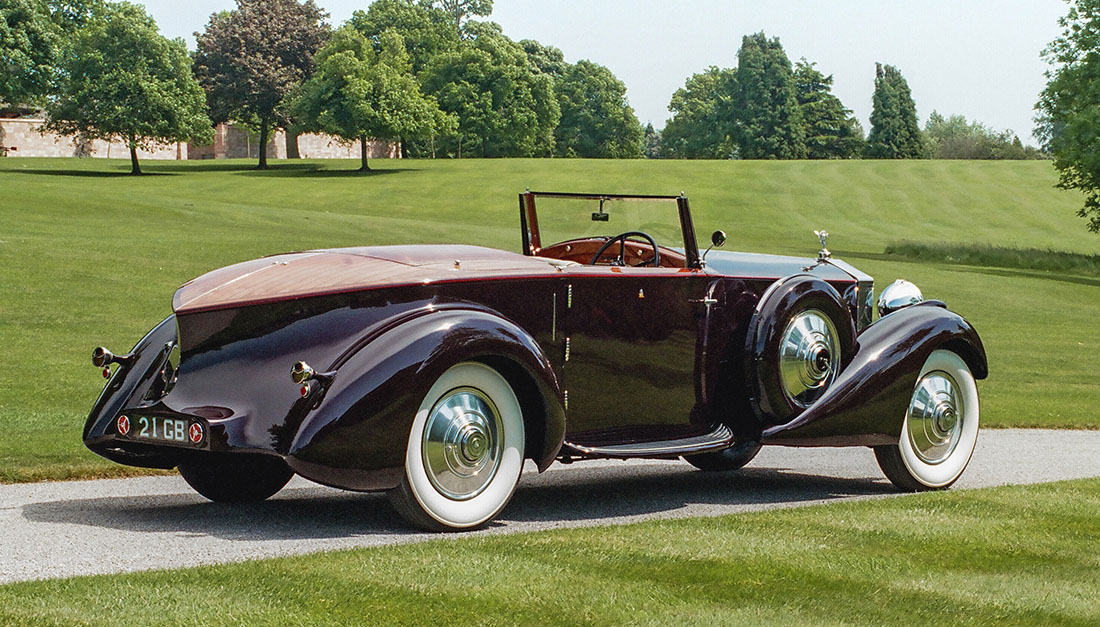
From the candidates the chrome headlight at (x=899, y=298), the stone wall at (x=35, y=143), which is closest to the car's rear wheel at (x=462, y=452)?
the chrome headlight at (x=899, y=298)

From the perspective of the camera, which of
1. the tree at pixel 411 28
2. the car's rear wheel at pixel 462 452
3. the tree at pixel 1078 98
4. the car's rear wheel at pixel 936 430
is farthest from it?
the tree at pixel 411 28

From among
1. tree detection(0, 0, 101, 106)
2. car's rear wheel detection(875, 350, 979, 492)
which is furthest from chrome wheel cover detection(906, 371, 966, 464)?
tree detection(0, 0, 101, 106)

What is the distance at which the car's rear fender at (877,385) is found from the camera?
7102mm

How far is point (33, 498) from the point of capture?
645cm

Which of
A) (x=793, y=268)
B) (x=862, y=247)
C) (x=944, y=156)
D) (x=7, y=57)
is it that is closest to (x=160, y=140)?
(x=7, y=57)

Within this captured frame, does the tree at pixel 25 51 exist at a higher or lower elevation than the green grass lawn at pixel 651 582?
higher

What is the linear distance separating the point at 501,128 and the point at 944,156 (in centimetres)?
4995

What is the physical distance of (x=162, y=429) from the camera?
5520mm

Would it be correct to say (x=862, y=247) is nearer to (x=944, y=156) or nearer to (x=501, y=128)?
(x=501, y=128)

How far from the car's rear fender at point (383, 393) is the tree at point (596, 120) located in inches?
4092

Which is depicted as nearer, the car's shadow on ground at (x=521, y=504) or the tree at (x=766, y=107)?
the car's shadow on ground at (x=521, y=504)

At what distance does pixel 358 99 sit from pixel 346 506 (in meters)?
59.7

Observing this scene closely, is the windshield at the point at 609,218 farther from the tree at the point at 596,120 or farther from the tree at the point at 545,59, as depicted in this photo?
the tree at the point at 545,59

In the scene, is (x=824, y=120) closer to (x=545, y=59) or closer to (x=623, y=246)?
(x=545, y=59)
